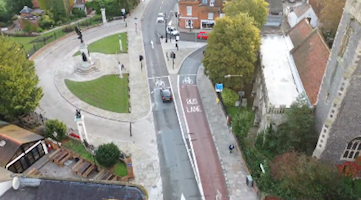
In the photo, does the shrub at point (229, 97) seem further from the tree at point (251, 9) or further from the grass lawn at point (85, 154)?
the grass lawn at point (85, 154)

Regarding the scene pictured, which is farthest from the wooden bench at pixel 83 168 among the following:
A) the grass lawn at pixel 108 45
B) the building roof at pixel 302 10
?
the building roof at pixel 302 10

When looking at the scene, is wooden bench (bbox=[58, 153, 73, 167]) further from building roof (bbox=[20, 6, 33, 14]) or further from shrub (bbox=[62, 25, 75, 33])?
building roof (bbox=[20, 6, 33, 14])

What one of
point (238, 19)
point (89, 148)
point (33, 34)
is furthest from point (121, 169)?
point (33, 34)

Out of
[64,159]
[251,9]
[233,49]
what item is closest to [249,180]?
[233,49]


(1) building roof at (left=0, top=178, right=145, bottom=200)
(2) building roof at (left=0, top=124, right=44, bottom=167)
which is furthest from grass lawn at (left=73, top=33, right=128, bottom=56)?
(1) building roof at (left=0, top=178, right=145, bottom=200)

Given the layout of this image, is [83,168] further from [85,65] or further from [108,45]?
[108,45]

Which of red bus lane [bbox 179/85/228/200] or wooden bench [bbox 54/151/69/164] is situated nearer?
red bus lane [bbox 179/85/228/200]

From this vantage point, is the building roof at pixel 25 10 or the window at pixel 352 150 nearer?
the window at pixel 352 150

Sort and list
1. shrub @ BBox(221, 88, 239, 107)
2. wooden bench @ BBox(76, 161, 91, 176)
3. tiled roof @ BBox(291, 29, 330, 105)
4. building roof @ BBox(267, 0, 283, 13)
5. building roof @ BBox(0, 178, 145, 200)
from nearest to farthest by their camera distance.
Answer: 1. building roof @ BBox(0, 178, 145, 200)
2. wooden bench @ BBox(76, 161, 91, 176)
3. tiled roof @ BBox(291, 29, 330, 105)
4. shrub @ BBox(221, 88, 239, 107)
5. building roof @ BBox(267, 0, 283, 13)
